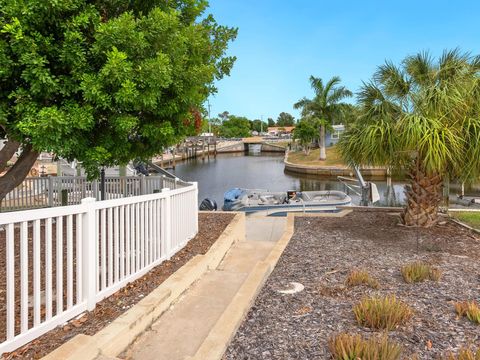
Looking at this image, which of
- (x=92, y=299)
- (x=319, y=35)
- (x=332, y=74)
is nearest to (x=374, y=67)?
(x=92, y=299)

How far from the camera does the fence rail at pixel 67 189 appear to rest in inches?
305

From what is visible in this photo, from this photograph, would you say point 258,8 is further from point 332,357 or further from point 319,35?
point 332,357

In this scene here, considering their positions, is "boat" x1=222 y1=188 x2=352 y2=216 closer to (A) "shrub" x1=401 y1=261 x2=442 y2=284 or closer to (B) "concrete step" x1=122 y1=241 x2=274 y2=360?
(B) "concrete step" x1=122 y1=241 x2=274 y2=360

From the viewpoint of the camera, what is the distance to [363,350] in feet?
7.59

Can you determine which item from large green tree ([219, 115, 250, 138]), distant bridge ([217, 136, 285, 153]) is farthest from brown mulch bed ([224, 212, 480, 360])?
large green tree ([219, 115, 250, 138])

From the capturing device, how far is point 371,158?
263 inches

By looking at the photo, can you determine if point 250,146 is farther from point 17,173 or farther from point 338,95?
point 17,173

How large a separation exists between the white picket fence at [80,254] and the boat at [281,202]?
7080mm

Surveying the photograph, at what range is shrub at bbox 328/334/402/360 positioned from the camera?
2277mm

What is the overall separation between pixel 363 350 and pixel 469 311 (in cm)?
133

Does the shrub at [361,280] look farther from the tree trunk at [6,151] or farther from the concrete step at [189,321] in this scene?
the tree trunk at [6,151]

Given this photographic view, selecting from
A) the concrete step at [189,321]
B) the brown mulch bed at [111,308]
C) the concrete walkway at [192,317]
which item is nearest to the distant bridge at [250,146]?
the brown mulch bed at [111,308]

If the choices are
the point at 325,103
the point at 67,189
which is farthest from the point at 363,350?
the point at 325,103

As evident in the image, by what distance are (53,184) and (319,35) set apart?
12.3 meters
